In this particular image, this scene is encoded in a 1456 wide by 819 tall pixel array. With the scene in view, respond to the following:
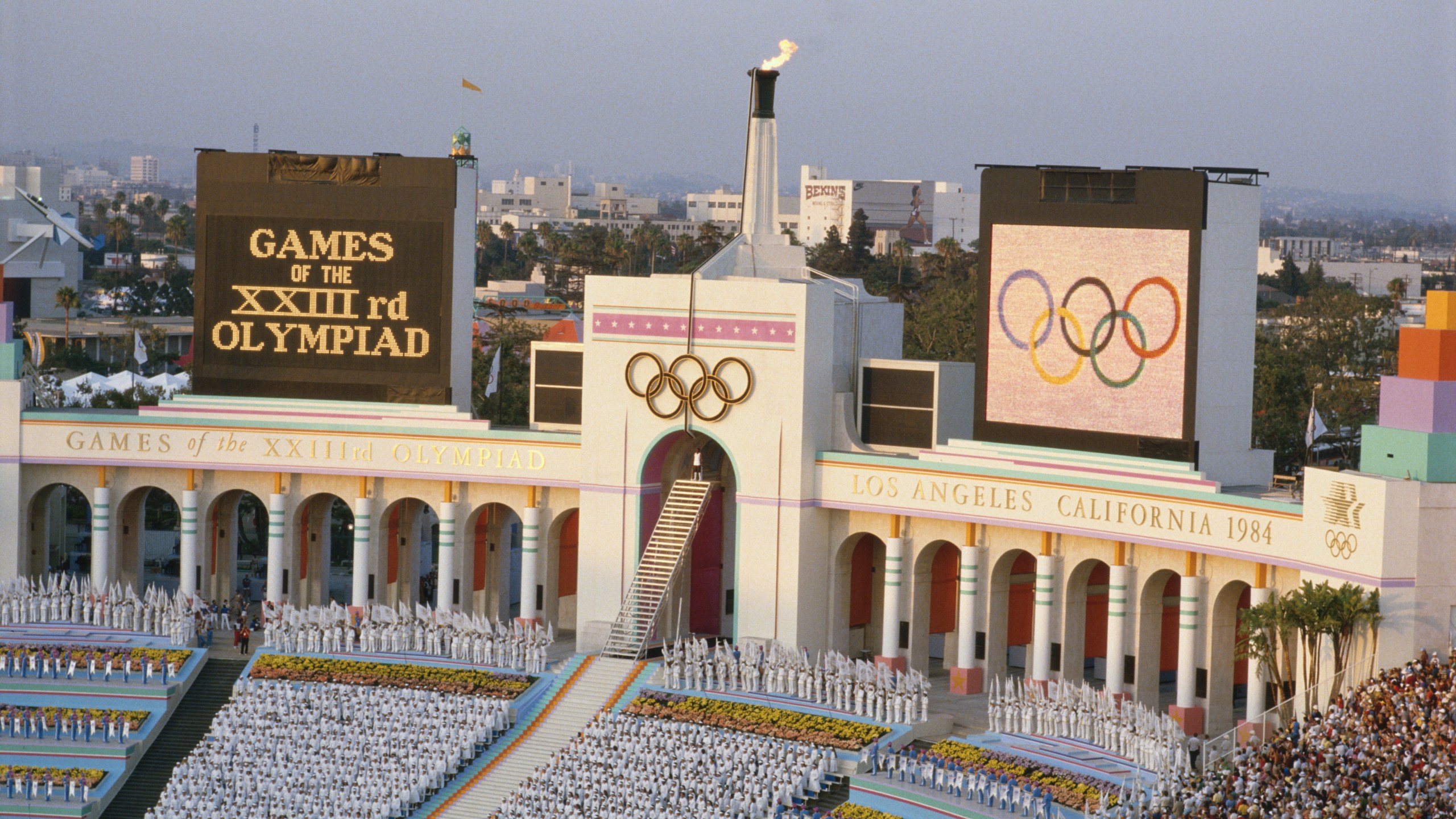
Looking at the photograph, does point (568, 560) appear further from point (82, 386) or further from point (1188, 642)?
point (82, 386)

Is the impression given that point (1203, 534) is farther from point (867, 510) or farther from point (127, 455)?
point (127, 455)

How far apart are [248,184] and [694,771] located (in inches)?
879

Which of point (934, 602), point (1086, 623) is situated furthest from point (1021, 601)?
point (934, 602)

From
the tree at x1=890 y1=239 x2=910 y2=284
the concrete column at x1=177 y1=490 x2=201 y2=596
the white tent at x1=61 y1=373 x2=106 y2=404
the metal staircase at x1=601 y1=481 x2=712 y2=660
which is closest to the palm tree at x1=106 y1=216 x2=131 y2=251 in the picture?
the tree at x1=890 y1=239 x2=910 y2=284

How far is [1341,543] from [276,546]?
99.6ft

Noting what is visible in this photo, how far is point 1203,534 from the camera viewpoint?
49750mm

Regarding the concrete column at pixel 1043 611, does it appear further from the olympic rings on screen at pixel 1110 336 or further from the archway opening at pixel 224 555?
the archway opening at pixel 224 555

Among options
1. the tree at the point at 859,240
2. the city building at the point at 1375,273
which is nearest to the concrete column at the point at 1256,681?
the city building at the point at 1375,273

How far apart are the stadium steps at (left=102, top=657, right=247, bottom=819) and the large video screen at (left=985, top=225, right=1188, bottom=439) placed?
847 inches

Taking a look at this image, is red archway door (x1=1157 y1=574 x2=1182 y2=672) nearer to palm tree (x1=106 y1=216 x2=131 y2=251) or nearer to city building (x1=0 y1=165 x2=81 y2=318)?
city building (x1=0 y1=165 x2=81 y2=318)

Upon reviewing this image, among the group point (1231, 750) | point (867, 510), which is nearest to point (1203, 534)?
point (1231, 750)

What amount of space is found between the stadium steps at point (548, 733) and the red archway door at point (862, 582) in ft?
21.2

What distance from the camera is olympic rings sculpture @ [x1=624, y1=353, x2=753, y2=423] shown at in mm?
57000

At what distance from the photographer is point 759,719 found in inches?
2035
